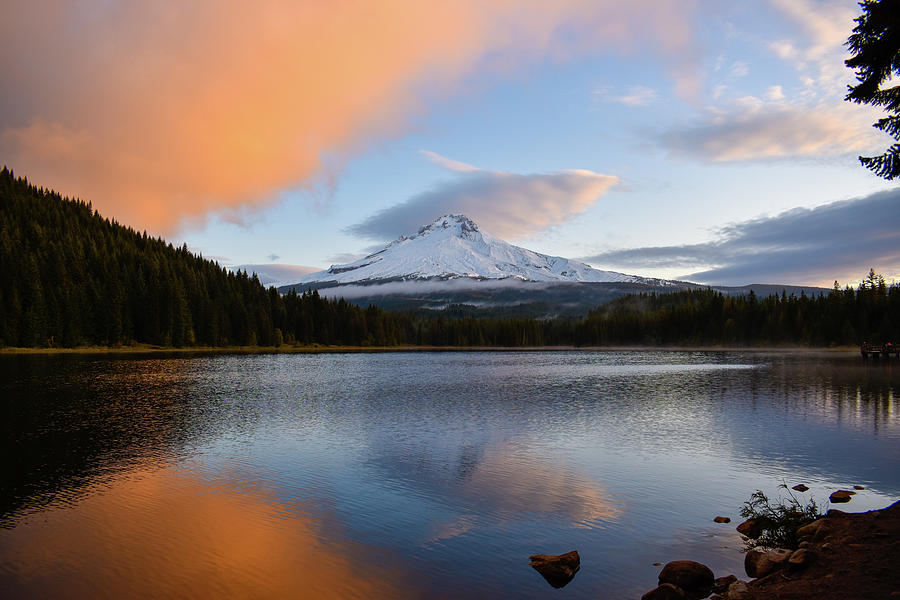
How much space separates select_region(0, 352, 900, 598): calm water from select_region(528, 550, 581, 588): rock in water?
31 centimetres

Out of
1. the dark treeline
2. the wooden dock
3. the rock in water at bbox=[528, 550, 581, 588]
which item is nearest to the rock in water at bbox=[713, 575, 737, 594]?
the rock in water at bbox=[528, 550, 581, 588]

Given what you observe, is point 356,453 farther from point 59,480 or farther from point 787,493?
point 787,493

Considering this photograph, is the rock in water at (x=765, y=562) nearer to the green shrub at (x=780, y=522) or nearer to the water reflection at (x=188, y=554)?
the green shrub at (x=780, y=522)

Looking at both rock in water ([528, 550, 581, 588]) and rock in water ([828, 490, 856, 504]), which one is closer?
rock in water ([528, 550, 581, 588])

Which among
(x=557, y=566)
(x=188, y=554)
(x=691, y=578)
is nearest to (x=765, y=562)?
(x=691, y=578)

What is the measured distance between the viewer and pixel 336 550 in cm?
1633

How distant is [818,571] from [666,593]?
3.61m

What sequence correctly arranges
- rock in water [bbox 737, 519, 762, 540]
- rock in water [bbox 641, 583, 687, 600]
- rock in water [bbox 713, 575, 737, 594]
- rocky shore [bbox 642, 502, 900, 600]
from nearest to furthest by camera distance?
rocky shore [bbox 642, 502, 900, 600] < rock in water [bbox 641, 583, 687, 600] < rock in water [bbox 713, 575, 737, 594] < rock in water [bbox 737, 519, 762, 540]

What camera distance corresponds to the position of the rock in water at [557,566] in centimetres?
1412

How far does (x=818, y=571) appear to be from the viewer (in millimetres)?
12656

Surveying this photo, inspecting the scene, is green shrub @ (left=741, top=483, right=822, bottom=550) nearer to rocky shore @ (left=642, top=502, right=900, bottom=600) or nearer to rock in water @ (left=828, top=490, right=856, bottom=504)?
rocky shore @ (left=642, top=502, right=900, bottom=600)

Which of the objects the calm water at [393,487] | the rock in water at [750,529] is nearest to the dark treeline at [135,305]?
the calm water at [393,487]

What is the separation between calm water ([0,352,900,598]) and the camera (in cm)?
1470

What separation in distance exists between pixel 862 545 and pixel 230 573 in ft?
53.0
